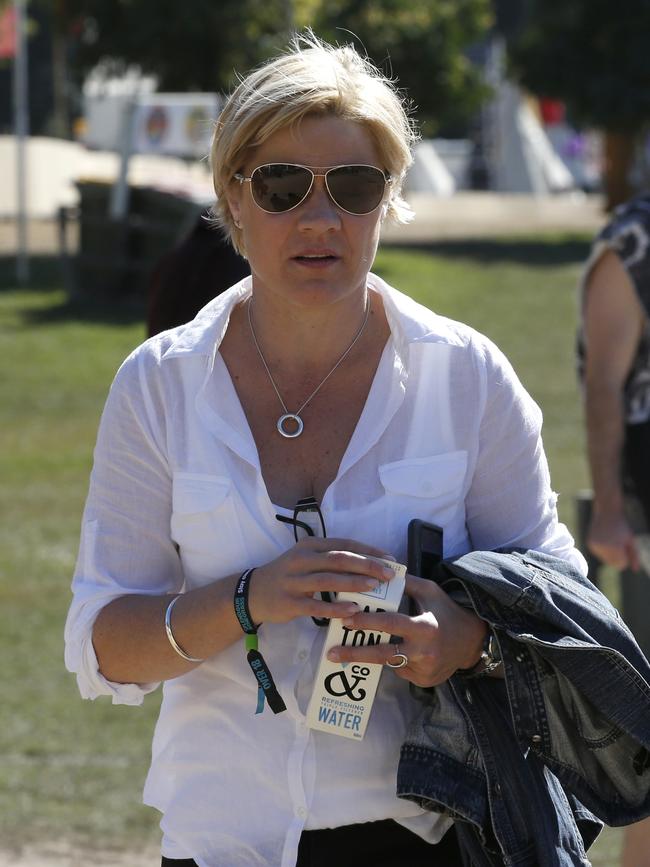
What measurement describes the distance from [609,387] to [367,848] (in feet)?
7.96

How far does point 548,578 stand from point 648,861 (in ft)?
4.67

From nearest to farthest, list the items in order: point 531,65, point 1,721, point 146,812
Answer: point 146,812
point 1,721
point 531,65

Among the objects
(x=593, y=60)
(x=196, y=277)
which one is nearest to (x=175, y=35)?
(x=593, y=60)

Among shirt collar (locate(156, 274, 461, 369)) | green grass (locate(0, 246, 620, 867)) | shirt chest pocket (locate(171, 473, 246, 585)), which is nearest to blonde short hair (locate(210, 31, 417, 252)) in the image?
shirt collar (locate(156, 274, 461, 369))

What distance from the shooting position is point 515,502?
8.11 ft

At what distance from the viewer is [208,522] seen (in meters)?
2.40

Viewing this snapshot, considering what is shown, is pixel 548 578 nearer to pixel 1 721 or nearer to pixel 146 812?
pixel 146 812

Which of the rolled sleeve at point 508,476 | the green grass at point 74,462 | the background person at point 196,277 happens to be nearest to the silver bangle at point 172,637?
the rolled sleeve at point 508,476

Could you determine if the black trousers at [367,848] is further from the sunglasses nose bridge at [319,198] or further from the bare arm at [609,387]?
the bare arm at [609,387]

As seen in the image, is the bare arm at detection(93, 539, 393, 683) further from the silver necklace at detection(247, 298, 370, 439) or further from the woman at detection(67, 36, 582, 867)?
the silver necklace at detection(247, 298, 370, 439)

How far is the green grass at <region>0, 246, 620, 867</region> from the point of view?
18.4 feet

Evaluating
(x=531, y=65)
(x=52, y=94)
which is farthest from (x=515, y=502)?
(x=52, y=94)

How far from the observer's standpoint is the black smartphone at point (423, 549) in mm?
2334

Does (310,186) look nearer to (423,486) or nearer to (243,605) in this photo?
(423,486)
